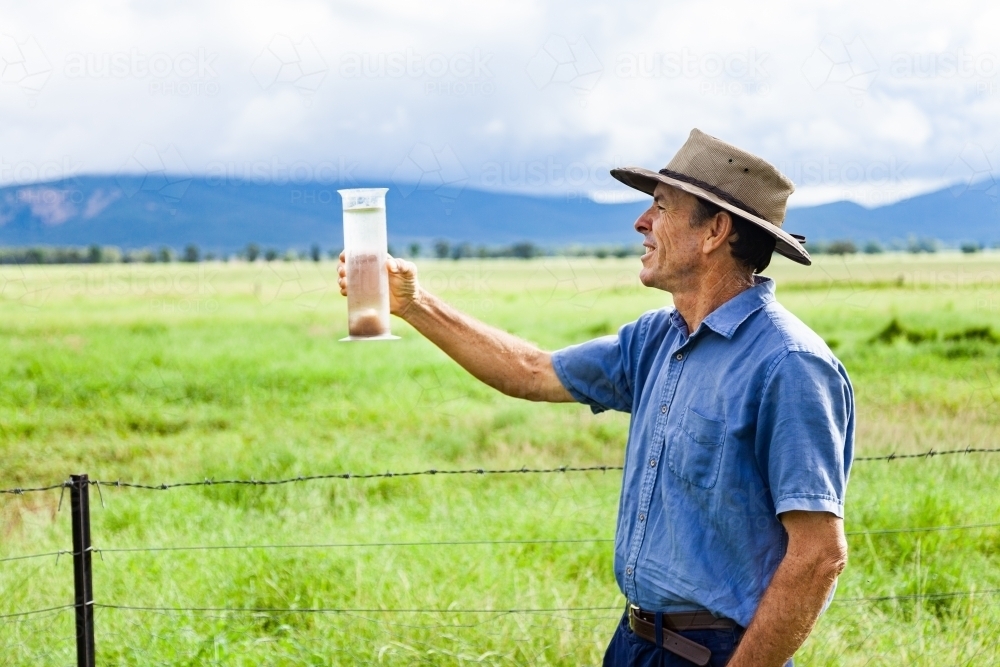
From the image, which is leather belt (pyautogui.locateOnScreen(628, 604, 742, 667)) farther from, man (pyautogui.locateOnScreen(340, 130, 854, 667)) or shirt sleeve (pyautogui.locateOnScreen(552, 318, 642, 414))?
shirt sleeve (pyautogui.locateOnScreen(552, 318, 642, 414))

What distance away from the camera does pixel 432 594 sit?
4.80m

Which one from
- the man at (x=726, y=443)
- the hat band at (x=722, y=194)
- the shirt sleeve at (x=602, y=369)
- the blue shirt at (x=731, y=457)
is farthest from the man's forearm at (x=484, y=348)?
the hat band at (x=722, y=194)

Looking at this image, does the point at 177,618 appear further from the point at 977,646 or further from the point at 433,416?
the point at 433,416

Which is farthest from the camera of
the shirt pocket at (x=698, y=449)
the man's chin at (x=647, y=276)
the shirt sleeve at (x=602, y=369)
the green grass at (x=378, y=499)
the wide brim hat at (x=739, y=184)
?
the green grass at (x=378, y=499)

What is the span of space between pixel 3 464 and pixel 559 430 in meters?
5.39

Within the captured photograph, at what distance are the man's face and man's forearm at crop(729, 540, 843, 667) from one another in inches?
30.3

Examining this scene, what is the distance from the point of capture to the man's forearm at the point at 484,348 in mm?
3244

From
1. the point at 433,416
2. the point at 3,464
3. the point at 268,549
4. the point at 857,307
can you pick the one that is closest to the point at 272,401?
the point at 433,416

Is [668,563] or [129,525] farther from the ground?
[668,563]

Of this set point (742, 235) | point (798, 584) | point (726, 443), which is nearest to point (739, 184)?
point (742, 235)

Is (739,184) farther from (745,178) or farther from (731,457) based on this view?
(731,457)

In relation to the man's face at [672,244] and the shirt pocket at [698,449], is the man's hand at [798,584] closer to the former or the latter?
the shirt pocket at [698,449]

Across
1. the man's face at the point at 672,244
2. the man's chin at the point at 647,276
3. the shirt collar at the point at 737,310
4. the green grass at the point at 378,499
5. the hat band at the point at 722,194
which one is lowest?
the green grass at the point at 378,499

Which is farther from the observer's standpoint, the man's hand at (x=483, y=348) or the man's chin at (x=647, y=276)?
the man's hand at (x=483, y=348)
